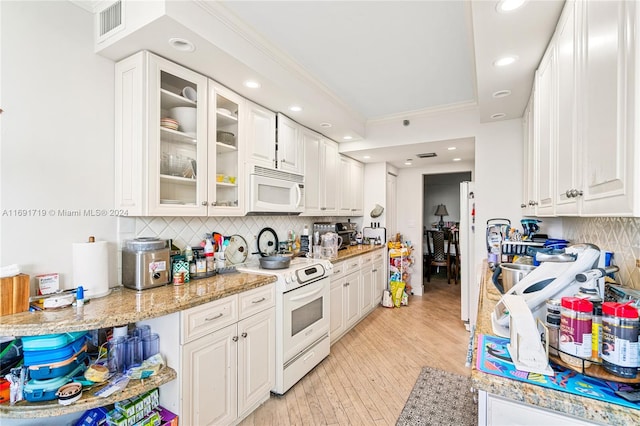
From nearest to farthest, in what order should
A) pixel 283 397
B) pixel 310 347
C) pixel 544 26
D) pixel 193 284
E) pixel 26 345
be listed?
1. pixel 26 345
2. pixel 544 26
3. pixel 193 284
4. pixel 283 397
5. pixel 310 347

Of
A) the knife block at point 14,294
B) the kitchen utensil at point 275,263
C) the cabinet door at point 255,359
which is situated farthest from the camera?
the kitchen utensil at point 275,263

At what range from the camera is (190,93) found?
2121mm

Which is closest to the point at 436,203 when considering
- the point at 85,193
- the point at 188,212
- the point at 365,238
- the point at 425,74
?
the point at 365,238

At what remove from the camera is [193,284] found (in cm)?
202

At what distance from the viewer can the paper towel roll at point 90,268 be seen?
1.68 meters

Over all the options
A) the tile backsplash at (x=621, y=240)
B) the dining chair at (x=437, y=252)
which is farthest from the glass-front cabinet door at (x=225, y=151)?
the dining chair at (x=437, y=252)

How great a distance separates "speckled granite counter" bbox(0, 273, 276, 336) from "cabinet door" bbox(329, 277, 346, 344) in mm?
1285

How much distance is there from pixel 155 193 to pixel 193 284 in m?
0.65

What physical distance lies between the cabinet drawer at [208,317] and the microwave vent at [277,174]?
3.87 feet

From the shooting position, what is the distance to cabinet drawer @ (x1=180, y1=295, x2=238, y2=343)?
1646 millimetres

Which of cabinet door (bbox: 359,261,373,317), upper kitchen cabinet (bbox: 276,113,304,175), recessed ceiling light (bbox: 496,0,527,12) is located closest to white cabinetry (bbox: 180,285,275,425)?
upper kitchen cabinet (bbox: 276,113,304,175)

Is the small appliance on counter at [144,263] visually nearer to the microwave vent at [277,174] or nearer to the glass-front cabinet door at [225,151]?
the glass-front cabinet door at [225,151]

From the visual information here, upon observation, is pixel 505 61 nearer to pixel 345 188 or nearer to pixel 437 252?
pixel 345 188

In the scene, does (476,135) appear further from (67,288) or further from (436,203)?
(436,203)
